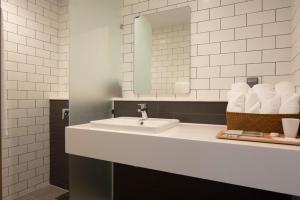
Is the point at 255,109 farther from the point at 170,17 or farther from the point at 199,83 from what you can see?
the point at 170,17

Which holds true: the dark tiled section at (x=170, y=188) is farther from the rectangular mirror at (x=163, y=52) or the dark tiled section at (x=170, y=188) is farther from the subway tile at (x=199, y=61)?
the subway tile at (x=199, y=61)

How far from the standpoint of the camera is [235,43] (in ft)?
5.11

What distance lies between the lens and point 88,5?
5.44 feet

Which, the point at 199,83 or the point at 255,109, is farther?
the point at 199,83

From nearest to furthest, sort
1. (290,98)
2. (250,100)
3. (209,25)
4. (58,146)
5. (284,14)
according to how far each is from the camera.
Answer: (290,98) < (250,100) < (284,14) < (209,25) < (58,146)

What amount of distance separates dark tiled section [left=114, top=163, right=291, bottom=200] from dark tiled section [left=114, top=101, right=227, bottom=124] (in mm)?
497

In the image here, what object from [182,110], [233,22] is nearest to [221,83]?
[182,110]

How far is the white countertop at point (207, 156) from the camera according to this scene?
0.83 metres

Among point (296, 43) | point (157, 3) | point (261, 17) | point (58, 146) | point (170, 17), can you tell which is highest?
point (157, 3)

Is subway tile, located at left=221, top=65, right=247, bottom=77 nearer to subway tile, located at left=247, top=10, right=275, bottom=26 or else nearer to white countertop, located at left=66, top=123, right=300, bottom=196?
subway tile, located at left=247, top=10, right=275, bottom=26

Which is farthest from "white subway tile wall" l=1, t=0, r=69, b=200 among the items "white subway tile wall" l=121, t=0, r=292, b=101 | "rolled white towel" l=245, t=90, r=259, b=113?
"rolled white towel" l=245, t=90, r=259, b=113

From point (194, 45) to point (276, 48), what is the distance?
0.61 metres

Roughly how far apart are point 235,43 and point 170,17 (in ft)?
2.09

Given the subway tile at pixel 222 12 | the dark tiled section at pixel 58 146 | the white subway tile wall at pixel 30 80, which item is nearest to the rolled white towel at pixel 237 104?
the subway tile at pixel 222 12
